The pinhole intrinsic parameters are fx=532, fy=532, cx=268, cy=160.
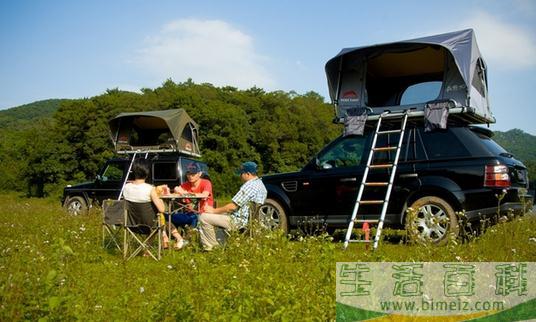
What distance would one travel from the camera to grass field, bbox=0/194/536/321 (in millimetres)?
3180

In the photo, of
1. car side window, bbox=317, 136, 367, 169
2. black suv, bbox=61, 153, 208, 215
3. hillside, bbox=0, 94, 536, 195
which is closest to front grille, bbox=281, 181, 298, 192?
car side window, bbox=317, 136, 367, 169

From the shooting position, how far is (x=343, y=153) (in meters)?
9.14

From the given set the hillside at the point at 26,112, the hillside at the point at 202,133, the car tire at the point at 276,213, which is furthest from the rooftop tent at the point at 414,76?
the hillside at the point at 26,112

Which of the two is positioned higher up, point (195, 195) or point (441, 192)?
point (441, 192)

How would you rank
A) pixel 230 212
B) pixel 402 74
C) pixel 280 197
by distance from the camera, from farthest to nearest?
pixel 402 74, pixel 280 197, pixel 230 212

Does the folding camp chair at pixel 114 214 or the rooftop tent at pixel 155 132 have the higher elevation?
the rooftop tent at pixel 155 132

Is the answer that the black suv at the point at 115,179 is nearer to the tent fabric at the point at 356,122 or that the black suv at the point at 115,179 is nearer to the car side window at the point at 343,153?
the car side window at the point at 343,153

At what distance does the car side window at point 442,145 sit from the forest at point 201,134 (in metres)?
32.9

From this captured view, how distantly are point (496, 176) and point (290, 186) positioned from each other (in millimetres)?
3418

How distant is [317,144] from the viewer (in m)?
54.0

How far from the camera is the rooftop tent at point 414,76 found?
29.5ft

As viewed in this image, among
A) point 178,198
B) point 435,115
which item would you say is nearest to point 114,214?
point 178,198

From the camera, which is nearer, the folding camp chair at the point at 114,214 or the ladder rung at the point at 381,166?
the folding camp chair at the point at 114,214

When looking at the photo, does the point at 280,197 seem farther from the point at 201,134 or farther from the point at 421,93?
the point at 201,134
